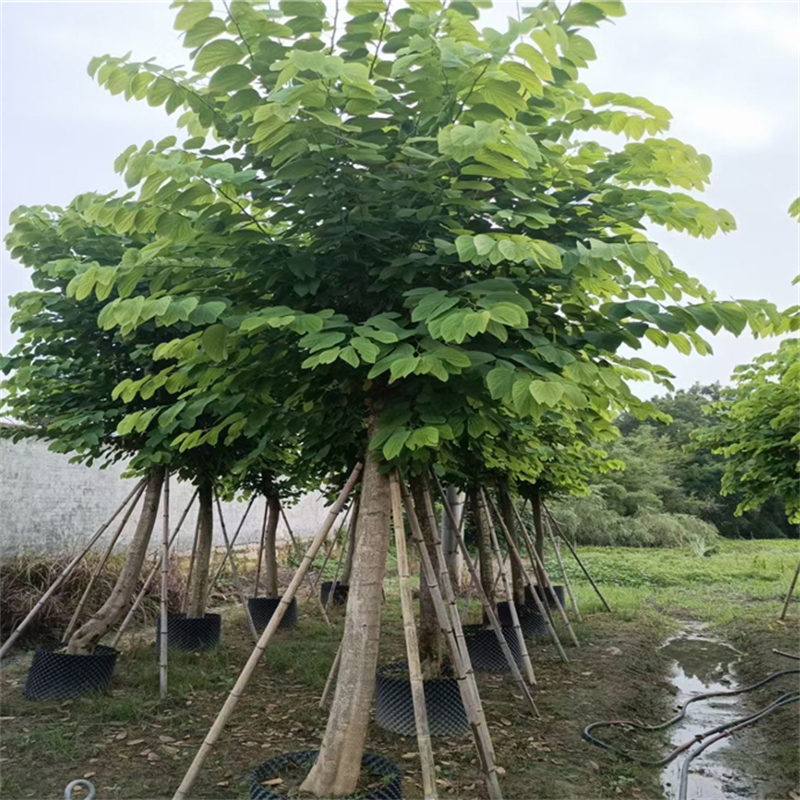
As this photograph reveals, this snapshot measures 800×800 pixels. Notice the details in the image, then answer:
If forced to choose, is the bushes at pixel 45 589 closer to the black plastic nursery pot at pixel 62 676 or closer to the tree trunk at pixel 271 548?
the tree trunk at pixel 271 548

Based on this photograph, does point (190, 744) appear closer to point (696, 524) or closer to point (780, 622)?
point (780, 622)

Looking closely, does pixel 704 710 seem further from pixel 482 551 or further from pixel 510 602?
pixel 482 551

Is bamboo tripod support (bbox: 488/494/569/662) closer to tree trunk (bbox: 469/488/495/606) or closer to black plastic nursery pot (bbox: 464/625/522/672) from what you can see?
tree trunk (bbox: 469/488/495/606)

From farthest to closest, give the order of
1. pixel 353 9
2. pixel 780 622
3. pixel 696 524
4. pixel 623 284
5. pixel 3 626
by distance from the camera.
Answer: pixel 696 524 → pixel 780 622 → pixel 3 626 → pixel 623 284 → pixel 353 9

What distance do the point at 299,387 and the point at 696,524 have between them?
84.5 feet

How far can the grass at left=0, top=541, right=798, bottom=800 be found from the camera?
3854mm

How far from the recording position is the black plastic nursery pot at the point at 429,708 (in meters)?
4.57

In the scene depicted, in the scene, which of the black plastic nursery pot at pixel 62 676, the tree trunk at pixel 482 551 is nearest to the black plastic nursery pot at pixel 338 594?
the tree trunk at pixel 482 551

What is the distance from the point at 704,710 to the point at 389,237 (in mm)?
5735

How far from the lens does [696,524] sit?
84.9ft

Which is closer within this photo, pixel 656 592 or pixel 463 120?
pixel 463 120

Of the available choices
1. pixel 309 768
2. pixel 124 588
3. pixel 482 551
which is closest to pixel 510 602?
pixel 482 551

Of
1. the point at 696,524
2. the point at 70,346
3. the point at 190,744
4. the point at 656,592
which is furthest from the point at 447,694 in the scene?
the point at 696,524

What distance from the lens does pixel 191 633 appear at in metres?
7.02
